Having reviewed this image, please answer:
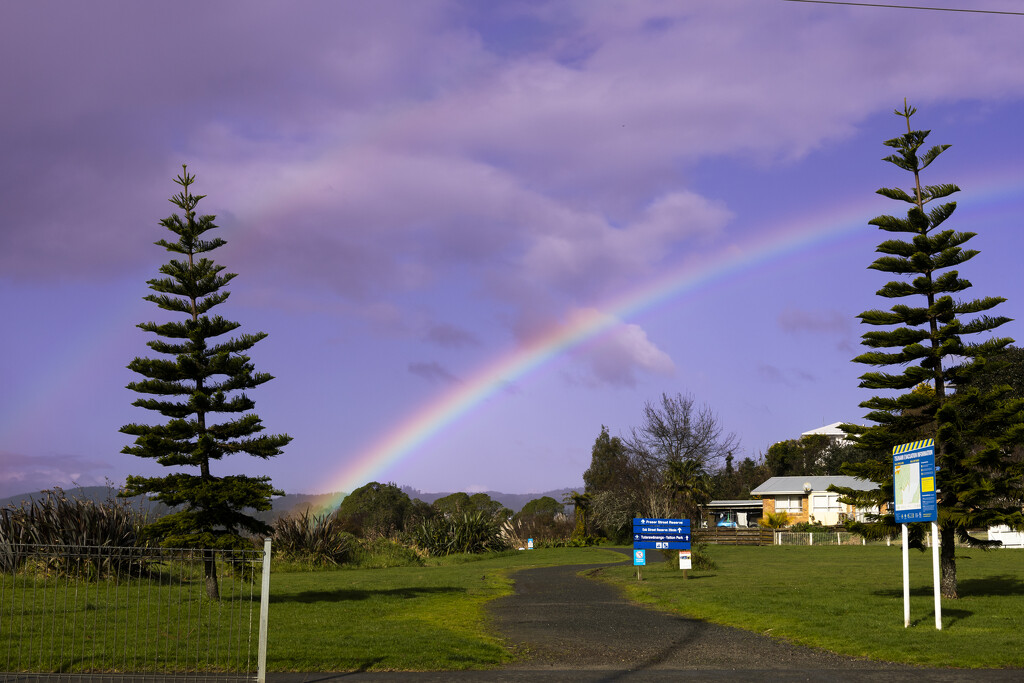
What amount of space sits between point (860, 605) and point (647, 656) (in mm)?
8082

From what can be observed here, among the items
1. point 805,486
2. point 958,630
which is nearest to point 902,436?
point 958,630

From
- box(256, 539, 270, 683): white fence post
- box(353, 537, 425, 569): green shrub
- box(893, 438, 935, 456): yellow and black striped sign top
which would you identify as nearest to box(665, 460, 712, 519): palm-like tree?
box(353, 537, 425, 569): green shrub

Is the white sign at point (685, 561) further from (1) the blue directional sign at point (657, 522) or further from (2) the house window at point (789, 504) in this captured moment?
(2) the house window at point (789, 504)

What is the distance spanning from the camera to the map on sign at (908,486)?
15984 millimetres

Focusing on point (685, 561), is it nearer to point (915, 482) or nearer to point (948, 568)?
point (948, 568)

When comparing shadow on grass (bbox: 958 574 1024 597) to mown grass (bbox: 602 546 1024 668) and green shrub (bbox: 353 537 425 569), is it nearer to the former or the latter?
mown grass (bbox: 602 546 1024 668)

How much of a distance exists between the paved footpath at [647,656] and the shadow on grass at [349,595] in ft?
10.5

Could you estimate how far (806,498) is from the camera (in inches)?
3290

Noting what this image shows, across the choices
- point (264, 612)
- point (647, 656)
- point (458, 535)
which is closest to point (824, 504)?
point (458, 535)

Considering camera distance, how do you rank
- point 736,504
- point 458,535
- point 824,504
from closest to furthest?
point 458,535 → point 824,504 → point 736,504

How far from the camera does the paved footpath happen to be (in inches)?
429

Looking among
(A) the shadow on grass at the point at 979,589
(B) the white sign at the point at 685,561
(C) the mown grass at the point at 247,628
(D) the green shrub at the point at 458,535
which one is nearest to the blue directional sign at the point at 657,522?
(B) the white sign at the point at 685,561

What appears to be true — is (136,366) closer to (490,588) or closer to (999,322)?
(490,588)

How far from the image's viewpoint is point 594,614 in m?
18.6
